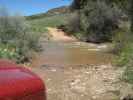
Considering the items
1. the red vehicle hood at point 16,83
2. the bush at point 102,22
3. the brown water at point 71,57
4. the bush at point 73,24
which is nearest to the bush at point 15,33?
the brown water at point 71,57

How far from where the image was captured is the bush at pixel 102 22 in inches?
1415

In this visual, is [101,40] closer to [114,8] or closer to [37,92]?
[114,8]

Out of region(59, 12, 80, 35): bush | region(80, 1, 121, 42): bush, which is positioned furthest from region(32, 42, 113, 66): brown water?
region(59, 12, 80, 35): bush

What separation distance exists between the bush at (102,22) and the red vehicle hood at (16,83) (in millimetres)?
32181

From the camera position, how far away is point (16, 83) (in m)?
2.77

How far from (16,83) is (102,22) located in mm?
33960

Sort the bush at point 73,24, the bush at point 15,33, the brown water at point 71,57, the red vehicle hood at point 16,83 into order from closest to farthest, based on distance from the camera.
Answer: the red vehicle hood at point 16,83 < the brown water at point 71,57 < the bush at point 15,33 < the bush at point 73,24

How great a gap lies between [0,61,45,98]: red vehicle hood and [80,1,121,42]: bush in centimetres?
3218

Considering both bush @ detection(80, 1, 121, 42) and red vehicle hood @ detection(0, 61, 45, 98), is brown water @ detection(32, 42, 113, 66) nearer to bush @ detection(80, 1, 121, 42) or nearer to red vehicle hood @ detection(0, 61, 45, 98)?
bush @ detection(80, 1, 121, 42)

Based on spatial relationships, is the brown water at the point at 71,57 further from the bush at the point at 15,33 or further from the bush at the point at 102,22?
the bush at the point at 102,22

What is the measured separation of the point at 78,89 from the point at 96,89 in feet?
1.58

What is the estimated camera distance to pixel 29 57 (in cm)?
1809

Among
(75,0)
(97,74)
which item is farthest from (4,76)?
(75,0)

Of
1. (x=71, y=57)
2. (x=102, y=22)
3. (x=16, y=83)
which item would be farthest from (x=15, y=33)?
(x=16, y=83)
